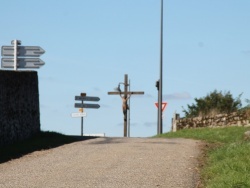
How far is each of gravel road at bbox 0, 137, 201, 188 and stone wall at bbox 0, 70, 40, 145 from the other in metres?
2.22

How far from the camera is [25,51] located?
30016 mm

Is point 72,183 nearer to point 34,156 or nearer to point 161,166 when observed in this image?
point 161,166

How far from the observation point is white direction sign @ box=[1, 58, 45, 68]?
29.4 metres

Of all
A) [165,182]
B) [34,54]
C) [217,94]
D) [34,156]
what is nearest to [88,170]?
[165,182]

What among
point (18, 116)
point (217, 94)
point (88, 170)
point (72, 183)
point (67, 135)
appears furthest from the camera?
point (217, 94)

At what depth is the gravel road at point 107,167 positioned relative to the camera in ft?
44.2

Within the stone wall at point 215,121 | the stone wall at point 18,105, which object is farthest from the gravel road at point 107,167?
the stone wall at point 215,121

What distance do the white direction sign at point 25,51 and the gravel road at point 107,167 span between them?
8.35m

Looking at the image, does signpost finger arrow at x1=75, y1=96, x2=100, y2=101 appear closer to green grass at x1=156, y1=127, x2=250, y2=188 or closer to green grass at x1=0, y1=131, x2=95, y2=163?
green grass at x1=0, y1=131, x2=95, y2=163

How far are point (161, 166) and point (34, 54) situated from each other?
15004 mm

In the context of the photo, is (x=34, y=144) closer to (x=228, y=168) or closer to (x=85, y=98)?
(x=228, y=168)

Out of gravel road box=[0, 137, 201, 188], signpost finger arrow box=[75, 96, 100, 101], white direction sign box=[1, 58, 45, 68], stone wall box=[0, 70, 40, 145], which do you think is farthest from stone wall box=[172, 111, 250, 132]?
gravel road box=[0, 137, 201, 188]

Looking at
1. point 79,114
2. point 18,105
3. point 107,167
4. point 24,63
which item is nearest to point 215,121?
point 79,114

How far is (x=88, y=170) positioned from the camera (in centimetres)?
1524
